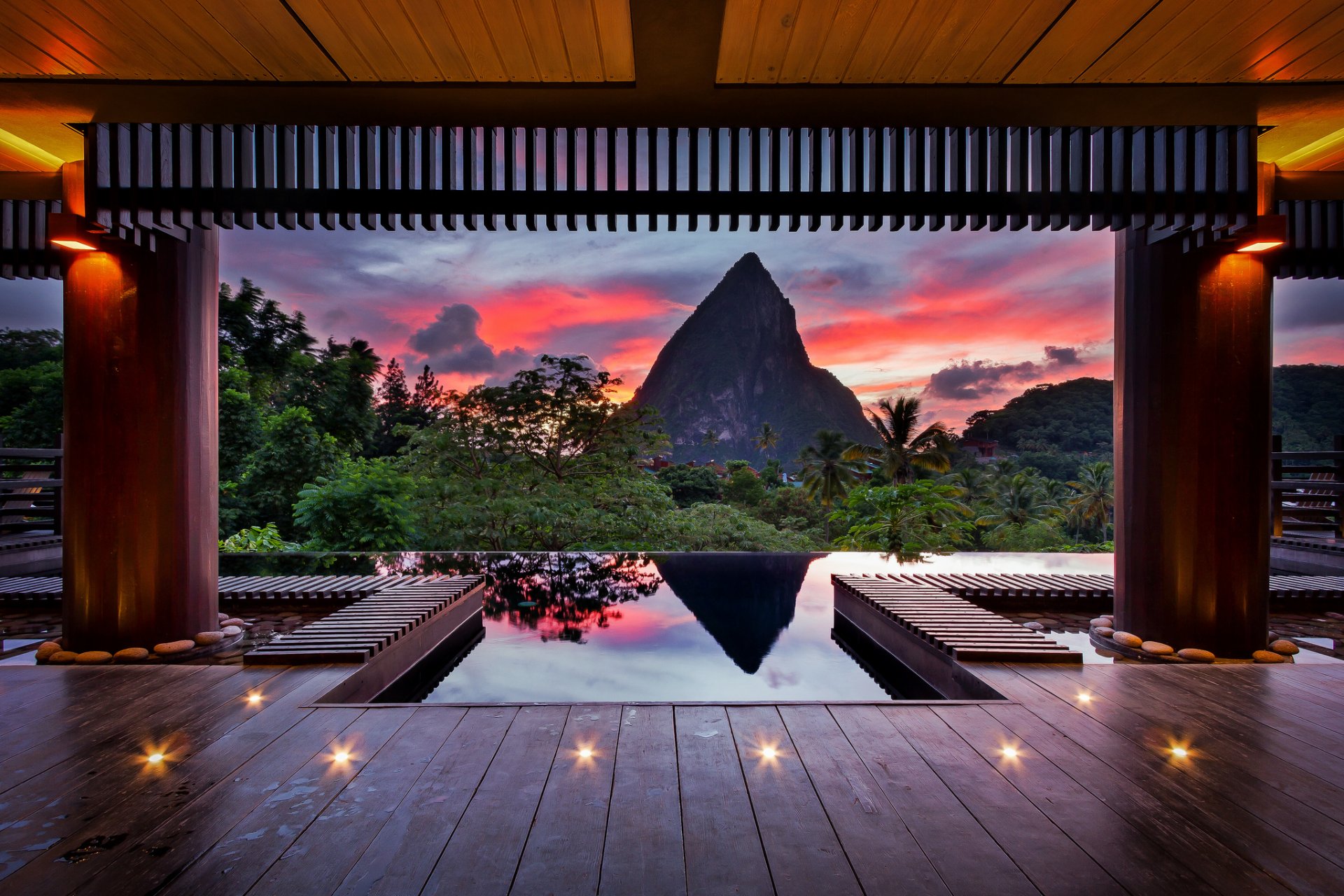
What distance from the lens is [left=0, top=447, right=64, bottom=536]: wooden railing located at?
5113 millimetres

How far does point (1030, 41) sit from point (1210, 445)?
2.22 meters

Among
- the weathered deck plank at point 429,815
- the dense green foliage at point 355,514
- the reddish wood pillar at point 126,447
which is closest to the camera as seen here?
the weathered deck plank at point 429,815

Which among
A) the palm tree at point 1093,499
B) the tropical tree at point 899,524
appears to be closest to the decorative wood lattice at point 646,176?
the tropical tree at point 899,524

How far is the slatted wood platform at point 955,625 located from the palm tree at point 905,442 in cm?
1719

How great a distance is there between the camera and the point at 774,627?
3.94 m

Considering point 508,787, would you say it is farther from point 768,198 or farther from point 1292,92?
point 1292,92

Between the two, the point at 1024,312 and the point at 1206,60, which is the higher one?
the point at 1024,312

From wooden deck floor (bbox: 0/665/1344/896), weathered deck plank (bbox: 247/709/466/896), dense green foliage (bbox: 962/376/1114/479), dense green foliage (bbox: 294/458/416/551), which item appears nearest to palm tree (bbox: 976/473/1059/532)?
dense green foliage (bbox: 962/376/1114/479)

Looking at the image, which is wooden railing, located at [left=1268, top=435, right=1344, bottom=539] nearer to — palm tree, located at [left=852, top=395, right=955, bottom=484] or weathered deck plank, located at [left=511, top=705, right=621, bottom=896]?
weathered deck plank, located at [left=511, top=705, right=621, bottom=896]

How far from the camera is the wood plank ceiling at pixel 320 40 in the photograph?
5.27 feet

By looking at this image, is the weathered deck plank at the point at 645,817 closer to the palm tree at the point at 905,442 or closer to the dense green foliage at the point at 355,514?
the dense green foliage at the point at 355,514

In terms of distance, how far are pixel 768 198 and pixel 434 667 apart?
8.84 feet

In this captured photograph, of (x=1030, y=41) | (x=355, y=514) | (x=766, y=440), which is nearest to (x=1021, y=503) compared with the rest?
(x=766, y=440)

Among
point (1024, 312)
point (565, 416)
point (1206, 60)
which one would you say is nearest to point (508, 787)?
point (1206, 60)
